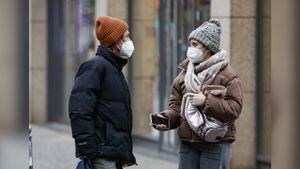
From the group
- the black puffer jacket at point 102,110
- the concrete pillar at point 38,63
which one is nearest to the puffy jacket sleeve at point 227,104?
the black puffer jacket at point 102,110

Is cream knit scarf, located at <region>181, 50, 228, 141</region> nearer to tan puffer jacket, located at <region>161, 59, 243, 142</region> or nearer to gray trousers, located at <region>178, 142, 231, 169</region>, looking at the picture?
tan puffer jacket, located at <region>161, 59, 243, 142</region>

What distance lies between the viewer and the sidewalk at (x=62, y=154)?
1006 cm

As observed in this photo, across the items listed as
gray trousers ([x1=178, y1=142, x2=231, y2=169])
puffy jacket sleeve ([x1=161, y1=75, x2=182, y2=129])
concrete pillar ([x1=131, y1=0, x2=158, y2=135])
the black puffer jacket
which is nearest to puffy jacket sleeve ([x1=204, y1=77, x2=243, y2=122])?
gray trousers ([x1=178, y1=142, x2=231, y2=169])

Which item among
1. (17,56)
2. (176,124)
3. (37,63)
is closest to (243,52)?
(176,124)

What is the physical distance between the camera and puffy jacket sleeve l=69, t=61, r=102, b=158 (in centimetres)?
507

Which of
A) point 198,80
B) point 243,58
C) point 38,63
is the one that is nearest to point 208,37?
point 198,80

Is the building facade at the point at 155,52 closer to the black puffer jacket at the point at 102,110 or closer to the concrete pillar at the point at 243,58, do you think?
the concrete pillar at the point at 243,58

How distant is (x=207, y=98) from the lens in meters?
5.36

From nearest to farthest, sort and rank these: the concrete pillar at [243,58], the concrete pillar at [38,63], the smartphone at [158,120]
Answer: the smartphone at [158,120] < the concrete pillar at [243,58] < the concrete pillar at [38,63]

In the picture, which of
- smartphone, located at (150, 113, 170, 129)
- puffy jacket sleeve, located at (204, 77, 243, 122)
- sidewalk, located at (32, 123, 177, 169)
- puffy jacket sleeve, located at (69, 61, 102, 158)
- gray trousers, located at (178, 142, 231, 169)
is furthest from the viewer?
sidewalk, located at (32, 123, 177, 169)

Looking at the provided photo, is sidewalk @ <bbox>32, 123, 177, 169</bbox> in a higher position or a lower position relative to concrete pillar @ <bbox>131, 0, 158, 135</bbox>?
lower

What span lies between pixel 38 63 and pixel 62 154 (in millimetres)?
4294

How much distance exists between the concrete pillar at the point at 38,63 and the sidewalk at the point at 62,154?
106 centimetres

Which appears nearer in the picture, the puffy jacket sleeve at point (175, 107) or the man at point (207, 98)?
the man at point (207, 98)
